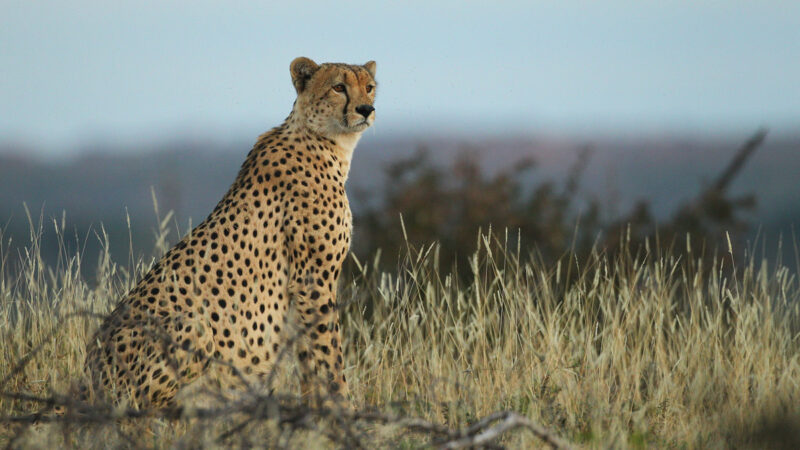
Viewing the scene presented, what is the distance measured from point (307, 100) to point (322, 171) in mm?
344

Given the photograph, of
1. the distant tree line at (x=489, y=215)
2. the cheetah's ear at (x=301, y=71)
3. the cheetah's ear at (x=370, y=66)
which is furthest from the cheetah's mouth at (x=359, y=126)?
the distant tree line at (x=489, y=215)

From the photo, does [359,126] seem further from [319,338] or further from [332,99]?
[319,338]

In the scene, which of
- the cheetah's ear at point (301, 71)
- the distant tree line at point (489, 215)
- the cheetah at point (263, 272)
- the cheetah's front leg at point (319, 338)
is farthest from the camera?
the distant tree line at point (489, 215)

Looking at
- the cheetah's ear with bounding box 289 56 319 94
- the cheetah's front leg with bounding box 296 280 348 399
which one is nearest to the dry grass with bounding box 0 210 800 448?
the cheetah's front leg with bounding box 296 280 348 399

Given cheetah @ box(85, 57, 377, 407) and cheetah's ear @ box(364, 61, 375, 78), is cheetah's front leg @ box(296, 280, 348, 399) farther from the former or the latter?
cheetah's ear @ box(364, 61, 375, 78)

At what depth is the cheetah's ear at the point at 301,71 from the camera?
4230 mm

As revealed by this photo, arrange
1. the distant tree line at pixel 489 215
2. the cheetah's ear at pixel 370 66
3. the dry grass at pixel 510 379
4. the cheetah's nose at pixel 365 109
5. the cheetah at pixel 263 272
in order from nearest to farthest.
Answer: the dry grass at pixel 510 379, the cheetah at pixel 263 272, the cheetah's nose at pixel 365 109, the cheetah's ear at pixel 370 66, the distant tree line at pixel 489 215

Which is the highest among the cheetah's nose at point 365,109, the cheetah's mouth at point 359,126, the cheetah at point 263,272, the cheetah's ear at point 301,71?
the cheetah's ear at point 301,71

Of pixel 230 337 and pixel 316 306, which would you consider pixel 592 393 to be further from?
pixel 230 337

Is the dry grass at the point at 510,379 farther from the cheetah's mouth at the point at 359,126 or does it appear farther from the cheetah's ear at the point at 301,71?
the cheetah's ear at the point at 301,71

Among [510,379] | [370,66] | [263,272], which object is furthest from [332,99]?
[510,379]

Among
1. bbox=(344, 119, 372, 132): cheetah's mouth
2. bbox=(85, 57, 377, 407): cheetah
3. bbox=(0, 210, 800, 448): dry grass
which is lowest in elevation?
bbox=(0, 210, 800, 448): dry grass

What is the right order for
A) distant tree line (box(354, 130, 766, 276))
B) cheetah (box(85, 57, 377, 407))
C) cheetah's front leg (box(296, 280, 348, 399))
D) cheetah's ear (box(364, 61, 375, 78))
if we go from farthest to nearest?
distant tree line (box(354, 130, 766, 276)) < cheetah's ear (box(364, 61, 375, 78)) < cheetah's front leg (box(296, 280, 348, 399)) < cheetah (box(85, 57, 377, 407))

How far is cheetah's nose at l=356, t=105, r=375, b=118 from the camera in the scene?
409 cm
